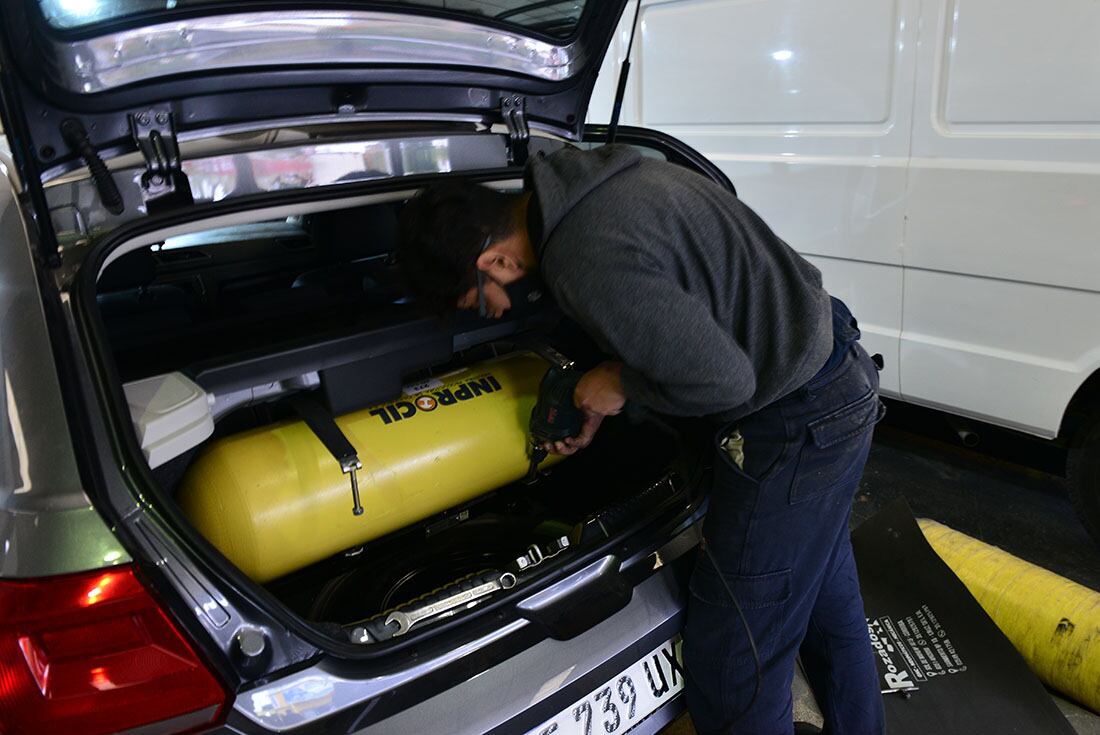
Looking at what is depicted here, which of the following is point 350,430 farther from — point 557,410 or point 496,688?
point 496,688

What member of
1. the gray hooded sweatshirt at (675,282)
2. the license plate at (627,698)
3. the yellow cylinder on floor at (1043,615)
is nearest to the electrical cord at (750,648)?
the license plate at (627,698)

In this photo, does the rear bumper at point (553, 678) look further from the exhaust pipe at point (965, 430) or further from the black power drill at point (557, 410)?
the exhaust pipe at point (965, 430)

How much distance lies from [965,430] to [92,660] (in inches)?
118

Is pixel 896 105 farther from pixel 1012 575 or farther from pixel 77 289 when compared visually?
pixel 77 289

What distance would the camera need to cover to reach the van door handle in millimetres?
1341

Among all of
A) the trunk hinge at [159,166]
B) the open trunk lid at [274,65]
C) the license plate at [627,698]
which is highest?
the open trunk lid at [274,65]

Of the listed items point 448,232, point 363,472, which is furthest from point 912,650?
point 448,232

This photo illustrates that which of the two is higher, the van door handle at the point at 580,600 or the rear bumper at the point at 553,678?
the van door handle at the point at 580,600

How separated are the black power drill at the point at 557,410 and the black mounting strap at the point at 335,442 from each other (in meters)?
0.37

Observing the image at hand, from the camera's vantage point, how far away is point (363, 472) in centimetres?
153

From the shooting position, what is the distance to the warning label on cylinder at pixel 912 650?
2.14 m

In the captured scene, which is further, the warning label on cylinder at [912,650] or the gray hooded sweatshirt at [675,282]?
the warning label on cylinder at [912,650]

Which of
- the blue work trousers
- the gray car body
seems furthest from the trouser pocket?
the gray car body

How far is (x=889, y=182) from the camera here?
2.86 meters
